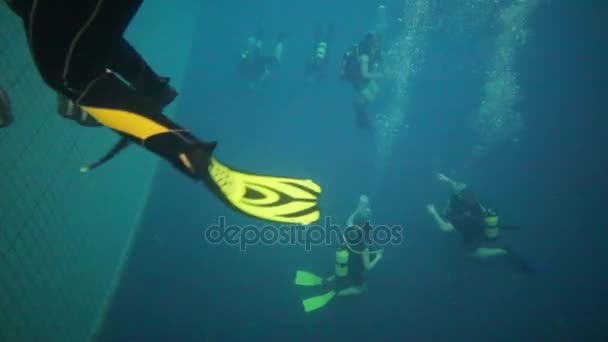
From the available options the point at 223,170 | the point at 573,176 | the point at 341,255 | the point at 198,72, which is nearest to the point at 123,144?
the point at 223,170

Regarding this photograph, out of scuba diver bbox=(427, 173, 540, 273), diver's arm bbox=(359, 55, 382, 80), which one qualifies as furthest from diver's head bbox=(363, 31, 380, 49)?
scuba diver bbox=(427, 173, 540, 273)

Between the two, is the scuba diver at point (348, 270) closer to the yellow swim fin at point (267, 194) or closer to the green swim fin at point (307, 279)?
the green swim fin at point (307, 279)

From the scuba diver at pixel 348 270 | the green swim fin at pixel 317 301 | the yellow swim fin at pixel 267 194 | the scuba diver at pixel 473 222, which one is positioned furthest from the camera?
the green swim fin at pixel 317 301

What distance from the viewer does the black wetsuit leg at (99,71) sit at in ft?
4.23

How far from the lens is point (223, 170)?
205cm

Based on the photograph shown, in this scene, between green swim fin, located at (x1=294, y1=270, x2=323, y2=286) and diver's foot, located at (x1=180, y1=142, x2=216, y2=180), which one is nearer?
diver's foot, located at (x1=180, y1=142, x2=216, y2=180)

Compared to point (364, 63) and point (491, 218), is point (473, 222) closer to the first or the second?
point (491, 218)

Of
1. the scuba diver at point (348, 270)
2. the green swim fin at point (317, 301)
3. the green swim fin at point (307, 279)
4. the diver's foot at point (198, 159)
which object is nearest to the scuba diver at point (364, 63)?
the scuba diver at point (348, 270)

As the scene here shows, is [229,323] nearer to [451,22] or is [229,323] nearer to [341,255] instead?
[341,255]

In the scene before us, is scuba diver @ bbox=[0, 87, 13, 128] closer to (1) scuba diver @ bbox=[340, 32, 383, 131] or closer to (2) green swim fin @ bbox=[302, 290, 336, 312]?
(2) green swim fin @ bbox=[302, 290, 336, 312]

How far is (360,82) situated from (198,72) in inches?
302

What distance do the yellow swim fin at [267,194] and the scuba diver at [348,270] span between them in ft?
15.9

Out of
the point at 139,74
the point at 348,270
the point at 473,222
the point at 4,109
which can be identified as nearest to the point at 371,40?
the point at 473,222

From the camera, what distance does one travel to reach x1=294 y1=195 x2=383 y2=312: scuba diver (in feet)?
23.5
